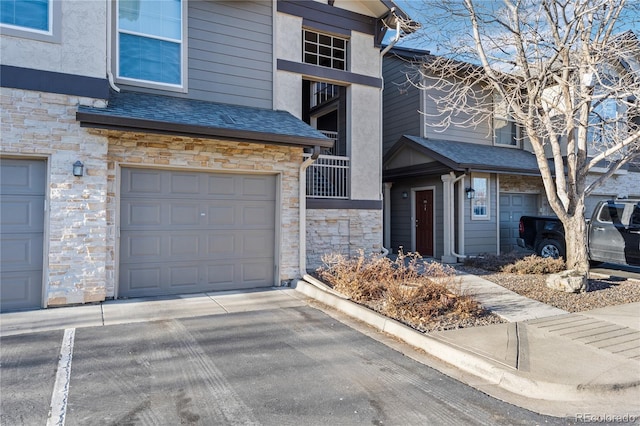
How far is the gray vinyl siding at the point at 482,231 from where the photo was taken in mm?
12219

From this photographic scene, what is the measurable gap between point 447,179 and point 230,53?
22.6ft

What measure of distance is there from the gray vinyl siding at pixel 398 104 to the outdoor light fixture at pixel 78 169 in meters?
9.52

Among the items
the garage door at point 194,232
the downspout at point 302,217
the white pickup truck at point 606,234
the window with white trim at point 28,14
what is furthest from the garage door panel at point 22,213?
the white pickup truck at point 606,234

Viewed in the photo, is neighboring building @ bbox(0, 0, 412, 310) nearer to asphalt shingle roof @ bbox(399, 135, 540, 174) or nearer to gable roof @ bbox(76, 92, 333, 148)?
gable roof @ bbox(76, 92, 333, 148)

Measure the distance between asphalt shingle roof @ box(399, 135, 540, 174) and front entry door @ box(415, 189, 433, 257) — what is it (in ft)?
4.79

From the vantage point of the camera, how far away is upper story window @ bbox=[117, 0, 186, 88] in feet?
25.6

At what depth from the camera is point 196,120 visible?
7238 millimetres

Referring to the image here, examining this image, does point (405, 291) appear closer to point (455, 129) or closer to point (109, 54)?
point (109, 54)

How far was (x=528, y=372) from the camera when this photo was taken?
164 inches

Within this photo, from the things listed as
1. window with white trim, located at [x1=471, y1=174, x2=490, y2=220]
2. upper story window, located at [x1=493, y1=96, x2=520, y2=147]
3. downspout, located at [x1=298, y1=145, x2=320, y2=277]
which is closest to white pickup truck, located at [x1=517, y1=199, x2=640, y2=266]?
window with white trim, located at [x1=471, y1=174, x2=490, y2=220]

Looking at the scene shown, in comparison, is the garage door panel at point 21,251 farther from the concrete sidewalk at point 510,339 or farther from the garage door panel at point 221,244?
the garage door panel at point 221,244

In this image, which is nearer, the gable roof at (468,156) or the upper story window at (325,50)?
the upper story window at (325,50)

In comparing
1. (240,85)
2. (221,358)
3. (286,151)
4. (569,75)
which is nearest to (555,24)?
(569,75)

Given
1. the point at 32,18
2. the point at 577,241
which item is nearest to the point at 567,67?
the point at 577,241
